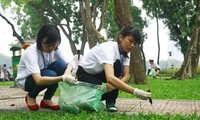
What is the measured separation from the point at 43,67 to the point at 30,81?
23 centimetres

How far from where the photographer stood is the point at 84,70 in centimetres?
446

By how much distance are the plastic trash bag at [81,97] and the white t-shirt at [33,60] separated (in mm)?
382

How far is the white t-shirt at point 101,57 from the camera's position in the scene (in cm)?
415

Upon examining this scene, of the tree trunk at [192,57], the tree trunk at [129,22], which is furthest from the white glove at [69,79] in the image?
the tree trunk at [192,57]

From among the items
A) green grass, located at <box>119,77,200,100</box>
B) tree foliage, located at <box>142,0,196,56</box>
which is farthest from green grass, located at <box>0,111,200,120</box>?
tree foliage, located at <box>142,0,196,56</box>

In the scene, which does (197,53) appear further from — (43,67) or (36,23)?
(36,23)

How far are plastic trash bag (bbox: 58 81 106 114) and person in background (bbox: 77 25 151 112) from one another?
12 centimetres

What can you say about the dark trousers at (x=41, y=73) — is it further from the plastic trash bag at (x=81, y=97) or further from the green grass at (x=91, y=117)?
the green grass at (x=91, y=117)

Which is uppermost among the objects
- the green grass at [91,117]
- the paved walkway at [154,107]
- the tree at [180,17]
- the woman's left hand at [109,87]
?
the tree at [180,17]

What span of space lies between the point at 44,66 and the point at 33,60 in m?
0.32

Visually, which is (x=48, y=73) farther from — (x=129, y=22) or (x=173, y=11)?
(x=173, y=11)

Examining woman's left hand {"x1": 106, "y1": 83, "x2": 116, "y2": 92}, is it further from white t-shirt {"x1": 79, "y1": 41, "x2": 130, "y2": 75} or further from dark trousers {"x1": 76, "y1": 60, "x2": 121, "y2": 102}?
white t-shirt {"x1": 79, "y1": 41, "x2": 130, "y2": 75}

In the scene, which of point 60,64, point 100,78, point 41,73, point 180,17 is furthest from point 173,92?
point 180,17

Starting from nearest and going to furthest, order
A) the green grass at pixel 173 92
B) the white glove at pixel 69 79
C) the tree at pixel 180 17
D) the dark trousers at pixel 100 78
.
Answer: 1. the white glove at pixel 69 79
2. the dark trousers at pixel 100 78
3. the green grass at pixel 173 92
4. the tree at pixel 180 17
